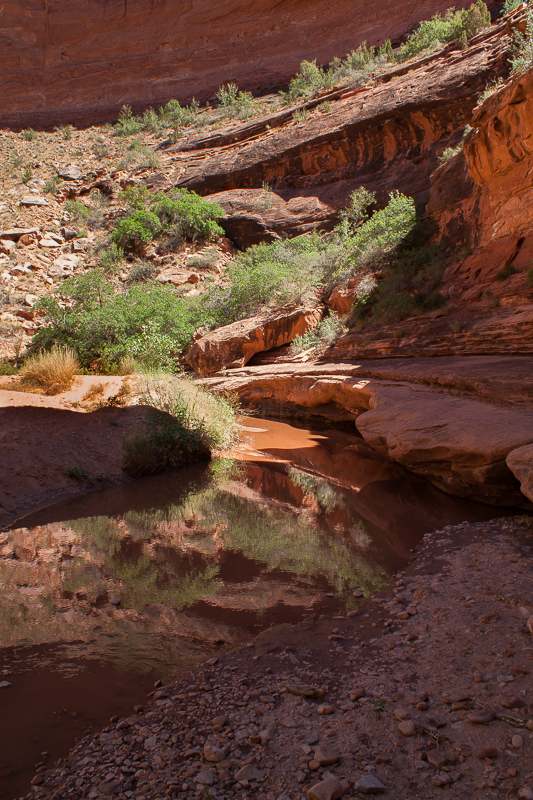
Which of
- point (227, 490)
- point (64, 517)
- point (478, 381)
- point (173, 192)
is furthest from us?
point (173, 192)

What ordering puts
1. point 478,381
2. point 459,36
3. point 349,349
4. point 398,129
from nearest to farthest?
1. point 478,381
2. point 349,349
3. point 398,129
4. point 459,36

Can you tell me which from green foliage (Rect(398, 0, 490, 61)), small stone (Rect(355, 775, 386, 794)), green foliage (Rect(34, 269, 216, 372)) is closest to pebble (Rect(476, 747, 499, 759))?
small stone (Rect(355, 775, 386, 794))

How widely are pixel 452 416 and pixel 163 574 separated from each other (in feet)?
13.1

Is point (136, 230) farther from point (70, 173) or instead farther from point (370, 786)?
point (370, 786)

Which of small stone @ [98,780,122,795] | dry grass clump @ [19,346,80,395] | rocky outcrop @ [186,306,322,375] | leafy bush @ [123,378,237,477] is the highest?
rocky outcrop @ [186,306,322,375]

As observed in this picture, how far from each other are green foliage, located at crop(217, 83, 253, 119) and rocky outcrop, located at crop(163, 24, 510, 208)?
3.83 m

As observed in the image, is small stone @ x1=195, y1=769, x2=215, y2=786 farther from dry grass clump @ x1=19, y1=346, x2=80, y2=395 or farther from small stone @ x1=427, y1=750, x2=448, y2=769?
dry grass clump @ x1=19, y1=346, x2=80, y2=395

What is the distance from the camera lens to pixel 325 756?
5.74 feet

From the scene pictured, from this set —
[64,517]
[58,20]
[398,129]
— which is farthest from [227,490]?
[58,20]

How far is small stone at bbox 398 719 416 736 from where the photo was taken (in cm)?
185

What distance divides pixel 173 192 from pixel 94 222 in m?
5.06

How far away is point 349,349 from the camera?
10.9 meters

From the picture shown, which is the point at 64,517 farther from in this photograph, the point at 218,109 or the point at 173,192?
the point at 218,109

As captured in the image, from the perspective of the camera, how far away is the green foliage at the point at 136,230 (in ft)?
76.9
